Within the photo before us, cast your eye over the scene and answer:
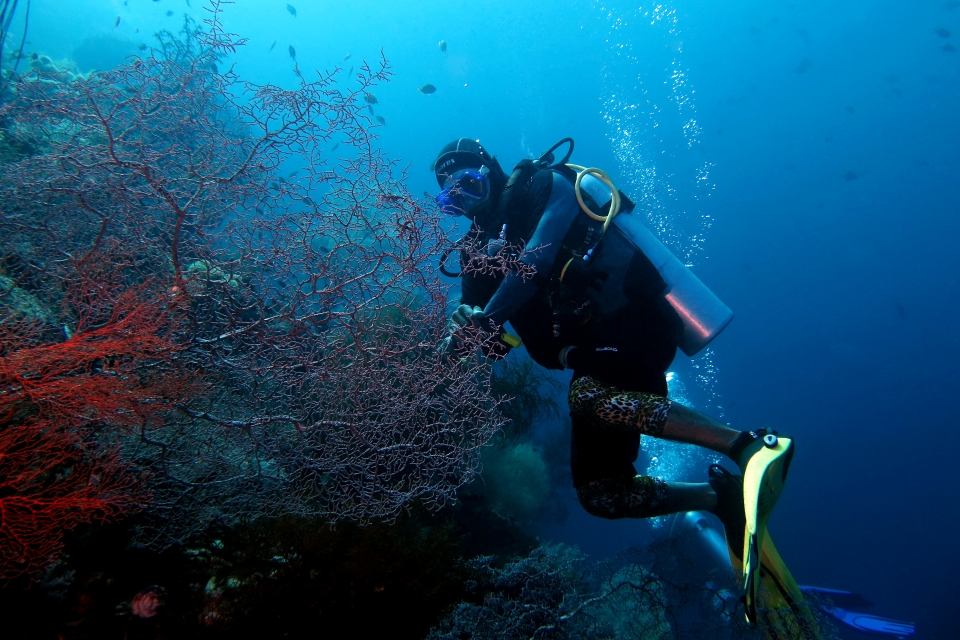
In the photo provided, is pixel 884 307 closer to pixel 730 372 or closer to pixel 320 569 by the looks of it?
pixel 730 372

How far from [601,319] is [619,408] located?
73cm

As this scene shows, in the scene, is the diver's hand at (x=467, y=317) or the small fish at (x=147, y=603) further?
the diver's hand at (x=467, y=317)

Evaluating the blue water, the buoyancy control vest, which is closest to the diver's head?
the buoyancy control vest

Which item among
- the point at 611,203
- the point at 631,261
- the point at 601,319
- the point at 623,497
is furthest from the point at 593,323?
the point at 623,497

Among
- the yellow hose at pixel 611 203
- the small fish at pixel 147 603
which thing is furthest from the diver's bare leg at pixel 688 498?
the small fish at pixel 147 603

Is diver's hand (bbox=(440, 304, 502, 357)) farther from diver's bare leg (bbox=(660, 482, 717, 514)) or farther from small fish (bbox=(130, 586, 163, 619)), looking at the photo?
small fish (bbox=(130, 586, 163, 619))

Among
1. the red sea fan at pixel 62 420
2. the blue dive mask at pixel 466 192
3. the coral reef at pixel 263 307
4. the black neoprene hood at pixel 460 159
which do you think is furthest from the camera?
the black neoprene hood at pixel 460 159

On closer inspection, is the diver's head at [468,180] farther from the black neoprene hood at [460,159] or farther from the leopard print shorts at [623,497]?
the leopard print shorts at [623,497]

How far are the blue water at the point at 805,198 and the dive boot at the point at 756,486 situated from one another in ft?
48.5

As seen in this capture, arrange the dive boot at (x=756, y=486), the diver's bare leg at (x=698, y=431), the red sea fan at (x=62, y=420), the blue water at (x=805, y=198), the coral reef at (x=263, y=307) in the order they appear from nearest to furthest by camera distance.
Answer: the red sea fan at (x=62, y=420)
the dive boot at (x=756, y=486)
the diver's bare leg at (x=698, y=431)
the coral reef at (x=263, y=307)
the blue water at (x=805, y=198)

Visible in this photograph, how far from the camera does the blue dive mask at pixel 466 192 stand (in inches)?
131

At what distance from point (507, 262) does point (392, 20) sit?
8885cm

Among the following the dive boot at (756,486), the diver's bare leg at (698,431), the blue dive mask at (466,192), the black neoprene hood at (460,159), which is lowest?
the dive boot at (756,486)

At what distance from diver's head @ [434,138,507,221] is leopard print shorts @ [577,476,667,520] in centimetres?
259
